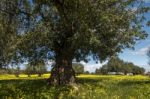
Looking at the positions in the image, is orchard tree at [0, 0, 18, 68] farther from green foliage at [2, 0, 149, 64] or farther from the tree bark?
the tree bark

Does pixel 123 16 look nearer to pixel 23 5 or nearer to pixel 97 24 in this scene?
pixel 97 24

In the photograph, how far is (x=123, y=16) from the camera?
94.0 ft

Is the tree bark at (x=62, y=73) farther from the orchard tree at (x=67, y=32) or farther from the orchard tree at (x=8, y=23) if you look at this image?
the orchard tree at (x=8, y=23)

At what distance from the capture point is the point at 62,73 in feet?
114

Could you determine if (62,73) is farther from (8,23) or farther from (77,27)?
(77,27)

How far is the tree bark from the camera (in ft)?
113

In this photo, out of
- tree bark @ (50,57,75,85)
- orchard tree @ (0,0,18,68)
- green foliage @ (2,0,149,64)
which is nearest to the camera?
green foliage @ (2,0,149,64)

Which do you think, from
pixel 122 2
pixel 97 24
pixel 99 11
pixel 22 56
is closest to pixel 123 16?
pixel 122 2

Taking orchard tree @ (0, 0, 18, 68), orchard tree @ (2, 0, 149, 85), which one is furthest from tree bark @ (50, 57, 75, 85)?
orchard tree @ (0, 0, 18, 68)

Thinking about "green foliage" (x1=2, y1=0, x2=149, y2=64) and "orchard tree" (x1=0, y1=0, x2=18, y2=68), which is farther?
"orchard tree" (x1=0, y1=0, x2=18, y2=68)

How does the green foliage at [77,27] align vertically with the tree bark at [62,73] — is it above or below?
above

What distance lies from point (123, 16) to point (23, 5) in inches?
345

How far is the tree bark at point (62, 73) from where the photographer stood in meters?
34.5

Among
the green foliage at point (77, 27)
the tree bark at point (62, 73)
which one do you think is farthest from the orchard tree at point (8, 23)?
the tree bark at point (62, 73)
